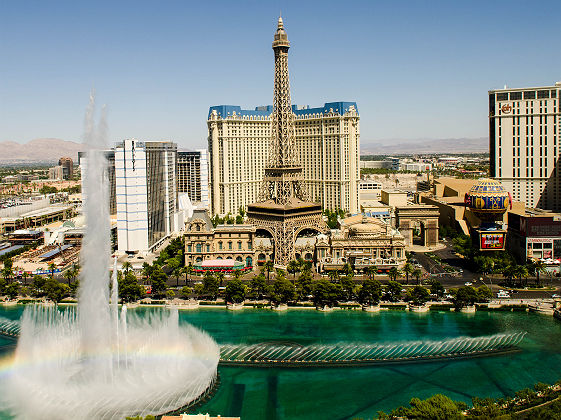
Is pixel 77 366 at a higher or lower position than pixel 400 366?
higher

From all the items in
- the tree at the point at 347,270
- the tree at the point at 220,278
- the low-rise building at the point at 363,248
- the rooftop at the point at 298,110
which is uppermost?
the rooftop at the point at 298,110

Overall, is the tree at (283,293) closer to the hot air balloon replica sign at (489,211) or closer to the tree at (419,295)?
the tree at (419,295)

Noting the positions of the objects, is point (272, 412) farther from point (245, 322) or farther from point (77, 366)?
point (245, 322)

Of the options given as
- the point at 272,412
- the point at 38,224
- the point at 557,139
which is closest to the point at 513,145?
the point at 557,139

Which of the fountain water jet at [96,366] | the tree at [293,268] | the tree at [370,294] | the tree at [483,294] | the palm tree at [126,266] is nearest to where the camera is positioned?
the fountain water jet at [96,366]

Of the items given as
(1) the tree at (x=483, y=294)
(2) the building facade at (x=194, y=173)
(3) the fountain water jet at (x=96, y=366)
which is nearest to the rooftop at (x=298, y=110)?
(2) the building facade at (x=194, y=173)

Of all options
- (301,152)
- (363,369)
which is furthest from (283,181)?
(363,369)
